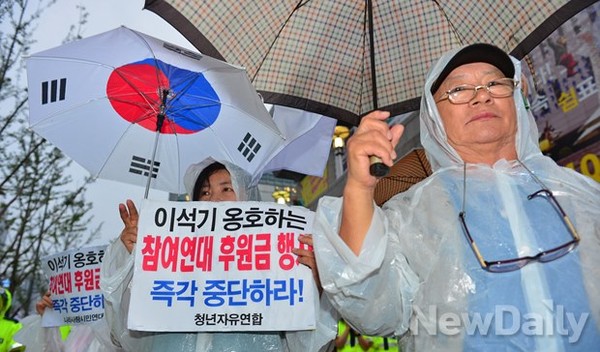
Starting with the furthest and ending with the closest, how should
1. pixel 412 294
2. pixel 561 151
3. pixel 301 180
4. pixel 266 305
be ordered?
pixel 301 180, pixel 561 151, pixel 266 305, pixel 412 294

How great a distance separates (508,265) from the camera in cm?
139

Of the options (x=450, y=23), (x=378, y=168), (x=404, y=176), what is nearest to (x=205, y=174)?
(x=450, y=23)

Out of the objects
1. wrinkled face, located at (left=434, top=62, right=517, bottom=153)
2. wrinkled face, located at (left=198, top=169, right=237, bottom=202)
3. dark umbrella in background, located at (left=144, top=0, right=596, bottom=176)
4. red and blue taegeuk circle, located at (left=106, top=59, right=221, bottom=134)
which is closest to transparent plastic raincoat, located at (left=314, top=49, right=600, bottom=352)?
wrinkled face, located at (left=434, top=62, right=517, bottom=153)

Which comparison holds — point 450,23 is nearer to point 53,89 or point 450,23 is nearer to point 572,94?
point 53,89

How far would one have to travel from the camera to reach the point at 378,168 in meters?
1.29

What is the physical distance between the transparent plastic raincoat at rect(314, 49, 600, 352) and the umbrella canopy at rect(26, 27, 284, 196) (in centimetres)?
165

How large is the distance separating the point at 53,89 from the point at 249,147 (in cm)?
128

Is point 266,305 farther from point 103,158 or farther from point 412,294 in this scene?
point 103,158

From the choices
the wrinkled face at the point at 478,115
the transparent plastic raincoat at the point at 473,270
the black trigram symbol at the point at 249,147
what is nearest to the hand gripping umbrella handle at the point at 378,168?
the transparent plastic raincoat at the point at 473,270

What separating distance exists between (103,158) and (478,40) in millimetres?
2442

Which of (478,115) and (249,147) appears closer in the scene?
(478,115)

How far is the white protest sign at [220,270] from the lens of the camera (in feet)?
6.79

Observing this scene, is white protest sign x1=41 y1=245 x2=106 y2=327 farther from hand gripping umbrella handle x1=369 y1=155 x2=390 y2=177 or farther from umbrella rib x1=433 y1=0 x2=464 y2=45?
umbrella rib x1=433 y1=0 x2=464 y2=45

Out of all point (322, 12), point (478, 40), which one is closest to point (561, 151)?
point (478, 40)
